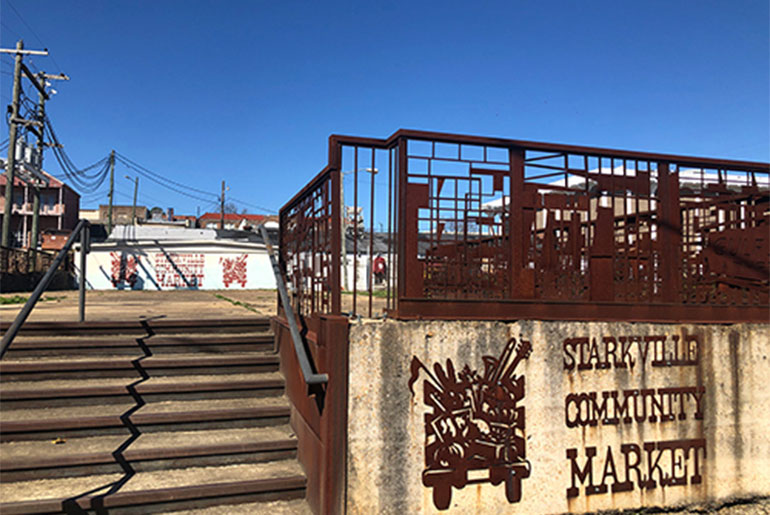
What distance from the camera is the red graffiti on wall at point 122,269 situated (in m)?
21.3

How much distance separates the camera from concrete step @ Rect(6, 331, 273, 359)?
4.43 metres

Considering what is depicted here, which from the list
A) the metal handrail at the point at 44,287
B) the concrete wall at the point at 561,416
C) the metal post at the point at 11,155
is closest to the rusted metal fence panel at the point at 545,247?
the concrete wall at the point at 561,416

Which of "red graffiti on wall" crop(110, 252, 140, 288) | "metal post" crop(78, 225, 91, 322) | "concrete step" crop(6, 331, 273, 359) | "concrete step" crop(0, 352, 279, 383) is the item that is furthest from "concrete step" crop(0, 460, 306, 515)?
"red graffiti on wall" crop(110, 252, 140, 288)

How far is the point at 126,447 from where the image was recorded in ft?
11.9

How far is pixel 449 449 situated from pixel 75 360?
3.06 m

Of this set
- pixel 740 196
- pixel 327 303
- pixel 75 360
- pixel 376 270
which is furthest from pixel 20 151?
pixel 740 196

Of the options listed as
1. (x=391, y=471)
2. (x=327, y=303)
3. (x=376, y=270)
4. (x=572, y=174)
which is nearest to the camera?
(x=391, y=471)

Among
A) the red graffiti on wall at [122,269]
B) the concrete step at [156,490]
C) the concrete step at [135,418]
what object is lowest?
the concrete step at [156,490]

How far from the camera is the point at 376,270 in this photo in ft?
84.7

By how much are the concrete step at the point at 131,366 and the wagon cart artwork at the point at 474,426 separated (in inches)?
70.4

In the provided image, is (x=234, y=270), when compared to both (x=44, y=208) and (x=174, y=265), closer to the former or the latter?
(x=174, y=265)

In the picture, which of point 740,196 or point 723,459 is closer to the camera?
point 723,459

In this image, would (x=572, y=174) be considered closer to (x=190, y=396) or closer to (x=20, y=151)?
(x=190, y=396)

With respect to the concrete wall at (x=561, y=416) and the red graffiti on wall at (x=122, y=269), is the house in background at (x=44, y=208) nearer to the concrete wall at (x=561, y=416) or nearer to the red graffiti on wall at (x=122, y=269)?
the red graffiti on wall at (x=122, y=269)
